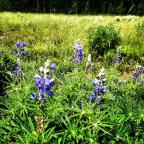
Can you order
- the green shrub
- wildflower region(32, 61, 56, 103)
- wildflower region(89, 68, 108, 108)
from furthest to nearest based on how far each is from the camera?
1. the green shrub
2. wildflower region(89, 68, 108, 108)
3. wildflower region(32, 61, 56, 103)

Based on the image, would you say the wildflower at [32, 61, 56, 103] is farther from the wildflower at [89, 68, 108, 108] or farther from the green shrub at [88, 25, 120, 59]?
the green shrub at [88, 25, 120, 59]

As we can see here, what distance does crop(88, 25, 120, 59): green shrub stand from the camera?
8289 millimetres

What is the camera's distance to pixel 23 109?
3.15 m

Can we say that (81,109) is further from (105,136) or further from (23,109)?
(23,109)

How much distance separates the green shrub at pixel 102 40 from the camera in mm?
8289

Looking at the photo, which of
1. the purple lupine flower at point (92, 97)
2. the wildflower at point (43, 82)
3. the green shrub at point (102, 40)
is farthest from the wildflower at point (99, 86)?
the green shrub at point (102, 40)

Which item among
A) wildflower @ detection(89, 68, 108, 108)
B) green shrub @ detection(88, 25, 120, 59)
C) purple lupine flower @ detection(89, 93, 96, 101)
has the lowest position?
green shrub @ detection(88, 25, 120, 59)

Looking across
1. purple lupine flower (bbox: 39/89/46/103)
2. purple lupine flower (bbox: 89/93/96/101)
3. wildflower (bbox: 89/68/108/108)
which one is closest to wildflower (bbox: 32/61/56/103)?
purple lupine flower (bbox: 39/89/46/103)

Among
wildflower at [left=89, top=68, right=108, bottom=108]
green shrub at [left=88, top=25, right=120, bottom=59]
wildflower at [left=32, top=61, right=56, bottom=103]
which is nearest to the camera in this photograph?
wildflower at [left=32, top=61, right=56, bottom=103]

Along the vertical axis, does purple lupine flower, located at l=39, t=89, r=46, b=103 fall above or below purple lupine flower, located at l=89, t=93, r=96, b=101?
above

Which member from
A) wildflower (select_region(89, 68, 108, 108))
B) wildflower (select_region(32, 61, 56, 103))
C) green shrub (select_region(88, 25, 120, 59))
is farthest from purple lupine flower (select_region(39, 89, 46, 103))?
green shrub (select_region(88, 25, 120, 59))

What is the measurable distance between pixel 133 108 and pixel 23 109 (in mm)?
995

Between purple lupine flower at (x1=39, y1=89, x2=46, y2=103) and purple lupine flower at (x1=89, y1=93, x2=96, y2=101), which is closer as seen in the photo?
purple lupine flower at (x1=39, y1=89, x2=46, y2=103)

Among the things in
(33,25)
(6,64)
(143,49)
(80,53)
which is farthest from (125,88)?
(33,25)
